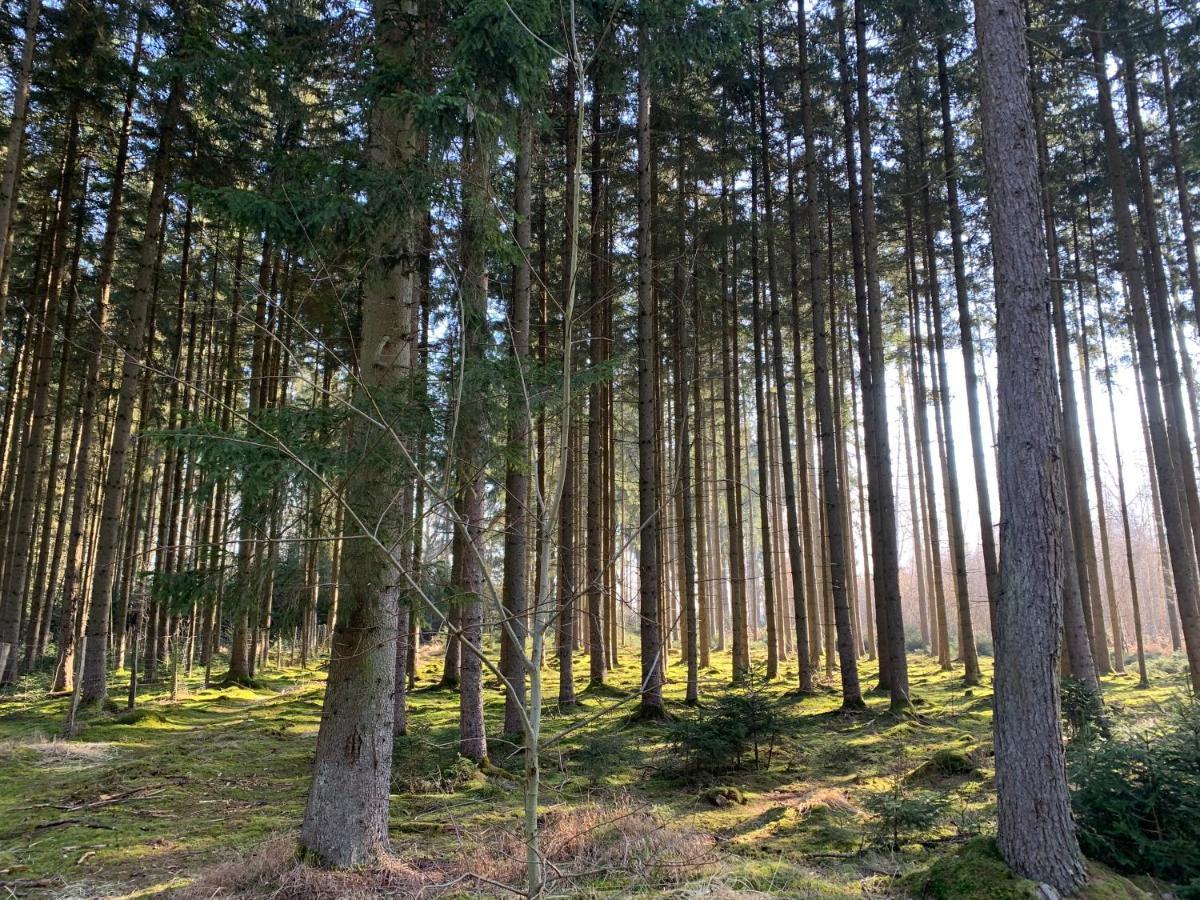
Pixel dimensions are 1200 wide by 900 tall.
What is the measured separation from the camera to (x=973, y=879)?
4.11 metres

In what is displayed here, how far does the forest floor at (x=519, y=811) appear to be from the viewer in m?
4.45

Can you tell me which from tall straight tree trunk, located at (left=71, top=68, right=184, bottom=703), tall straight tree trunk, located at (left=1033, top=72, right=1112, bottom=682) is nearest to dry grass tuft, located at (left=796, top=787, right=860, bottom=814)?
tall straight tree trunk, located at (left=1033, top=72, right=1112, bottom=682)

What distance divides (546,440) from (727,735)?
5320mm

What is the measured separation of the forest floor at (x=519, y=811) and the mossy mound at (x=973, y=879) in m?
Answer: 0.01

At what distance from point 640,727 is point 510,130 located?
904 centimetres

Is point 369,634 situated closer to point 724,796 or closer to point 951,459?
point 724,796

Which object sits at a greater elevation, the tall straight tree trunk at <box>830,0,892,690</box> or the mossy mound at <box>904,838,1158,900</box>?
the tall straight tree trunk at <box>830,0,892,690</box>

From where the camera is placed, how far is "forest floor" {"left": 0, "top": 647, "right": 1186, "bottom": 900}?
445 centimetres

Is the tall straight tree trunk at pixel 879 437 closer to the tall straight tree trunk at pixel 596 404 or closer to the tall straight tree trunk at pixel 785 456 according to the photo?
the tall straight tree trunk at pixel 785 456

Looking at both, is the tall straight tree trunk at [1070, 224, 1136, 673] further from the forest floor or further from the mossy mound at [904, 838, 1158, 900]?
the mossy mound at [904, 838, 1158, 900]

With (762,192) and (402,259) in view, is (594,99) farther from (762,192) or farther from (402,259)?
(402,259)

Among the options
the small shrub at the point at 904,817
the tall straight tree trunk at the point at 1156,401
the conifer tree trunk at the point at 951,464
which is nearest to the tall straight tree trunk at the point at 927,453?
the conifer tree trunk at the point at 951,464

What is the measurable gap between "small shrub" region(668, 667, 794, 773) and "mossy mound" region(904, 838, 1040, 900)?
3905 mm

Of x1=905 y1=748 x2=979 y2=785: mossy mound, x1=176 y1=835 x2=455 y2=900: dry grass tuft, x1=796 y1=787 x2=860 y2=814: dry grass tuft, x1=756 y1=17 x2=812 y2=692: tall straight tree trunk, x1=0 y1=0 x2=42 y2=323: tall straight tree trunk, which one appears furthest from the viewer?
x1=756 y1=17 x2=812 y2=692: tall straight tree trunk
